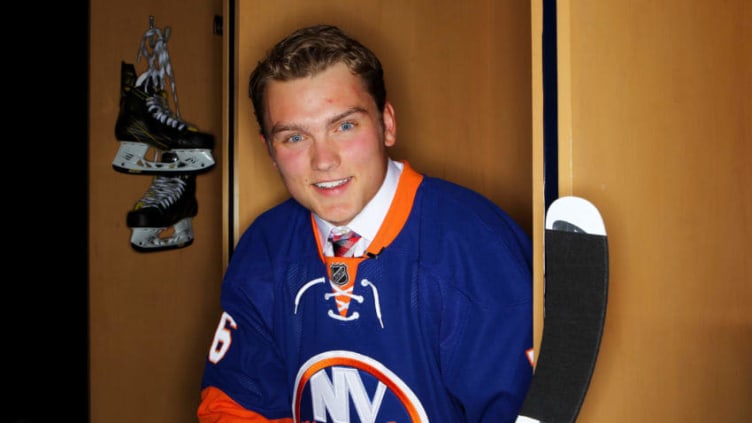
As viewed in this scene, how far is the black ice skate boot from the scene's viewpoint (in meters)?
1.89

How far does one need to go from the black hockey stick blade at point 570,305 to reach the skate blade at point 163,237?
1493 millimetres

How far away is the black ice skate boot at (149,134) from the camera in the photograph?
189 cm

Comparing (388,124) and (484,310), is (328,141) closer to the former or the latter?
(388,124)

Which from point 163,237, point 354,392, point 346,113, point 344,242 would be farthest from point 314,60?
point 163,237

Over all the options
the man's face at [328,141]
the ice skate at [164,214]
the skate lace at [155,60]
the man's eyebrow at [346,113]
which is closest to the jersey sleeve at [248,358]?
the man's face at [328,141]

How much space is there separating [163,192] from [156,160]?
10cm

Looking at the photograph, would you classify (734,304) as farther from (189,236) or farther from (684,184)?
(189,236)

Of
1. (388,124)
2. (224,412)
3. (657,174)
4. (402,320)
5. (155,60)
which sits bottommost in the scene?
(224,412)

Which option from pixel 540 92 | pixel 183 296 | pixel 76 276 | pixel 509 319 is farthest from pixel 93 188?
pixel 540 92

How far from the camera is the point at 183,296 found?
2123 millimetres

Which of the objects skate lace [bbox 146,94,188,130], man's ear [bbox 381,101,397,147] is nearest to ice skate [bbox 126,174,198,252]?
skate lace [bbox 146,94,188,130]

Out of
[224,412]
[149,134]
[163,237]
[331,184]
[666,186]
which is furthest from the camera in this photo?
[163,237]

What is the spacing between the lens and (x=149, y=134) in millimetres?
1920

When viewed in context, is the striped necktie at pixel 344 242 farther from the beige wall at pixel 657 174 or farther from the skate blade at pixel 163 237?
the skate blade at pixel 163 237
